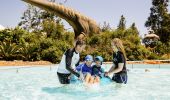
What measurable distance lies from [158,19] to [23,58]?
94.0 ft

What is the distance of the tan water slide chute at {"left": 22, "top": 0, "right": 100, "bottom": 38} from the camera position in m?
10.1

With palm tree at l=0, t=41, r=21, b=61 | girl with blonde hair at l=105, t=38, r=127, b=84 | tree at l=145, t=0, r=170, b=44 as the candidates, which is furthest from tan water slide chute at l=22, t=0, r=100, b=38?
tree at l=145, t=0, r=170, b=44

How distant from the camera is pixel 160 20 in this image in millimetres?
49125

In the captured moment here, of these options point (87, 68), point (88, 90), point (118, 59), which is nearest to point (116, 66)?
point (118, 59)

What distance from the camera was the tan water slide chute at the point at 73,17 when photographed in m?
10.1

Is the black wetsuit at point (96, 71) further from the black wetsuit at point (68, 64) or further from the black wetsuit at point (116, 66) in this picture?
the black wetsuit at point (116, 66)

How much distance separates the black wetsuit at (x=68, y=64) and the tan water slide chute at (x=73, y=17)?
2320mm

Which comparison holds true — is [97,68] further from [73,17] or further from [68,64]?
[73,17]

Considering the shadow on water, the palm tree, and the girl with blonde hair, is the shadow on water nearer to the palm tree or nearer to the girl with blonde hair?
the girl with blonde hair

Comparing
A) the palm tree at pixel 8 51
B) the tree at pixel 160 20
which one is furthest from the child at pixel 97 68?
the tree at pixel 160 20

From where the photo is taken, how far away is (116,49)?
846 cm

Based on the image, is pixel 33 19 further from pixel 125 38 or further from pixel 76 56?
pixel 76 56

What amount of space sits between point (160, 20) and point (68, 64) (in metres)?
42.9

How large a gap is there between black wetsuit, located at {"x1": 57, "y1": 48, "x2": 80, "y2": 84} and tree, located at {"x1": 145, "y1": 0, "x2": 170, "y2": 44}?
1589 inches
